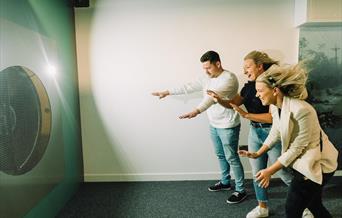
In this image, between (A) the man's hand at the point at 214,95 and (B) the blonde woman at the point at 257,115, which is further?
(A) the man's hand at the point at 214,95

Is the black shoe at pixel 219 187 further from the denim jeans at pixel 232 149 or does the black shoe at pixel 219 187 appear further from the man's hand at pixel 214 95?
the man's hand at pixel 214 95

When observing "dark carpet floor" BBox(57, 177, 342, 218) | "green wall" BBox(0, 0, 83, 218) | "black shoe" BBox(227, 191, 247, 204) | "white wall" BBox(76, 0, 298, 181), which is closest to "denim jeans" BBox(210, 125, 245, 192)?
"black shoe" BBox(227, 191, 247, 204)

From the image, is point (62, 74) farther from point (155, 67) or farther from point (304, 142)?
point (304, 142)

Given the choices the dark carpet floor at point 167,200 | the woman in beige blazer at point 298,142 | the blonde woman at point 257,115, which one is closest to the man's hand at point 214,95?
the blonde woman at point 257,115

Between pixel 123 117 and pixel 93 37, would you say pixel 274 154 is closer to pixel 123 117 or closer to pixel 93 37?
pixel 123 117

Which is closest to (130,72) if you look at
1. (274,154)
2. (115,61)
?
(115,61)

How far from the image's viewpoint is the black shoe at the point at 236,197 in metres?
2.55

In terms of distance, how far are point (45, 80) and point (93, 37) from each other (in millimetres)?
889

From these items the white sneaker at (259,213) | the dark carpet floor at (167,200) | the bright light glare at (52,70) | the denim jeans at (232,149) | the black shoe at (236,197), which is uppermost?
the bright light glare at (52,70)

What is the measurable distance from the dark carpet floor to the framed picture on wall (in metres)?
0.66

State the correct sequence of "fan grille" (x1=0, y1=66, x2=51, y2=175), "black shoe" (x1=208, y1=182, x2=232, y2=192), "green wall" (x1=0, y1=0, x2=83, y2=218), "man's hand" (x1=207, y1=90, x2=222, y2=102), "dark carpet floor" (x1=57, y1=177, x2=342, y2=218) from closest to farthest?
"fan grille" (x1=0, y1=66, x2=51, y2=175) → "green wall" (x1=0, y1=0, x2=83, y2=218) → "man's hand" (x1=207, y1=90, x2=222, y2=102) → "dark carpet floor" (x1=57, y1=177, x2=342, y2=218) → "black shoe" (x1=208, y1=182, x2=232, y2=192)

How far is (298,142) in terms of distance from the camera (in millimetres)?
1500

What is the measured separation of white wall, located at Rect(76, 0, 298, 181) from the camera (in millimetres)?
2893

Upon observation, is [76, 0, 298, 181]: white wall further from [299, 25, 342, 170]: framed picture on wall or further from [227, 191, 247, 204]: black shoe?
[227, 191, 247, 204]: black shoe
